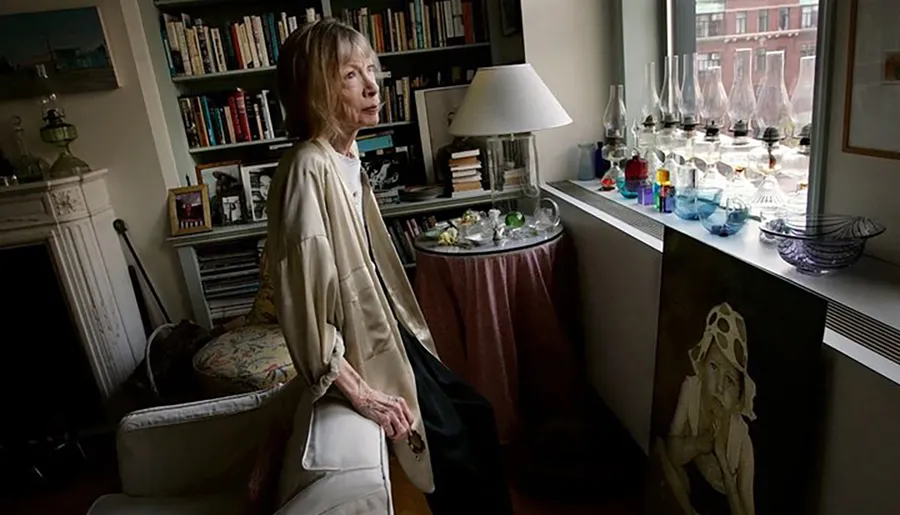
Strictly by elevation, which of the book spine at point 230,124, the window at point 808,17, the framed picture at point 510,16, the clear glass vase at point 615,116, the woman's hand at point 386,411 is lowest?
the woman's hand at point 386,411

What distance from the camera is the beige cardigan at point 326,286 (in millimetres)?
1121

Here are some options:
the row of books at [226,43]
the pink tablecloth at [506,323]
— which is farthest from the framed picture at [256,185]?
the pink tablecloth at [506,323]

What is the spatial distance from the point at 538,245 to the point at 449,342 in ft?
1.60

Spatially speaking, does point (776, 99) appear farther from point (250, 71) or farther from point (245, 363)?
point (250, 71)

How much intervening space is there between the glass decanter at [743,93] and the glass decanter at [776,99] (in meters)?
0.08

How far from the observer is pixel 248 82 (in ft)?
10.0

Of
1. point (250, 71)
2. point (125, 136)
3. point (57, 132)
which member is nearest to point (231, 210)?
point (125, 136)

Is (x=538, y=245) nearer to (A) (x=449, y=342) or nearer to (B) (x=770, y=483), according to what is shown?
(A) (x=449, y=342)

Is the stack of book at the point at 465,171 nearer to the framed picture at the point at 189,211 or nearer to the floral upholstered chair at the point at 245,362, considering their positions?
the floral upholstered chair at the point at 245,362

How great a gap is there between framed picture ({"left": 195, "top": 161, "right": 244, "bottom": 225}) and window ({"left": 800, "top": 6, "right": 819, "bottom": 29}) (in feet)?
7.81

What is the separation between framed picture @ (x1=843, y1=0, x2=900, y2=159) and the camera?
1.11m

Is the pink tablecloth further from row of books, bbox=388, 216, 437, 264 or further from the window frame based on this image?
the window frame

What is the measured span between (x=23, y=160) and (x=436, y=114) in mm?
1862

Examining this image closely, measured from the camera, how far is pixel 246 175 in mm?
2883
